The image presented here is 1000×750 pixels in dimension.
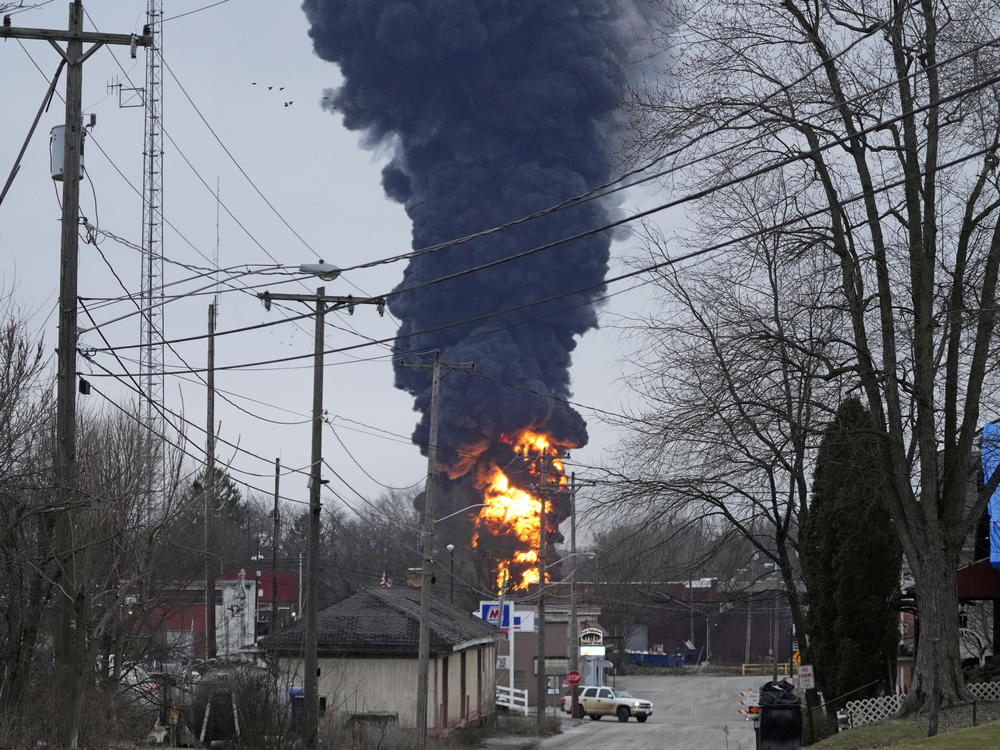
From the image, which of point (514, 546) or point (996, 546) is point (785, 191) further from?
point (514, 546)

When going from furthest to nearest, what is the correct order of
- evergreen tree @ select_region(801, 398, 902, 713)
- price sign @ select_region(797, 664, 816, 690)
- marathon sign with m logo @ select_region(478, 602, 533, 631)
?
marathon sign with m logo @ select_region(478, 602, 533, 631) → evergreen tree @ select_region(801, 398, 902, 713) → price sign @ select_region(797, 664, 816, 690)

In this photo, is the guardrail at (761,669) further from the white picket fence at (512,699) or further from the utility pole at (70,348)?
the utility pole at (70,348)

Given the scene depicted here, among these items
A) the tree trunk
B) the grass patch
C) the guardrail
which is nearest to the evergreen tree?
the tree trunk

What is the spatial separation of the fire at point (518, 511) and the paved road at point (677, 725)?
9.19m

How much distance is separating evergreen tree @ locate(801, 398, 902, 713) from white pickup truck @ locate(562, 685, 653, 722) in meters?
23.7

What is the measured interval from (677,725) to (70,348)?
35.2 meters

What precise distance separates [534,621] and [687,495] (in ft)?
130

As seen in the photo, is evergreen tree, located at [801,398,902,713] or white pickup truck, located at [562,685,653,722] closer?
evergreen tree, located at [801,398,902,713]

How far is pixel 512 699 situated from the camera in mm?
52688

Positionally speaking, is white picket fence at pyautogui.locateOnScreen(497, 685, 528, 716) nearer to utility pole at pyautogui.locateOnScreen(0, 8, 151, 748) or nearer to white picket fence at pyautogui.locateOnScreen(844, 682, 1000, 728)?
white picket fence at pyautogui.locateOnScreen(844, 682, 1000, 728)

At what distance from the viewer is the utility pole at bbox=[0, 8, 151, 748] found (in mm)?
15898

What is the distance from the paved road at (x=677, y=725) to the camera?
36.6 m

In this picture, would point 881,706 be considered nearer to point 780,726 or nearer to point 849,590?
point 780,726

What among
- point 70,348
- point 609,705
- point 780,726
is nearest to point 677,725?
point 609,705
